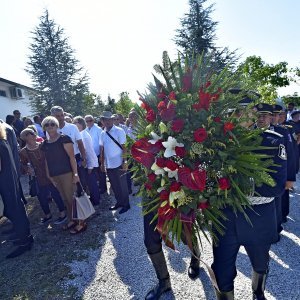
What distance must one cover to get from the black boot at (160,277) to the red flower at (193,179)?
1.33 metres

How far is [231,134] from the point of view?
1.94 metres

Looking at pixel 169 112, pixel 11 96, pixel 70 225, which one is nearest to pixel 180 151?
pixel 169 112

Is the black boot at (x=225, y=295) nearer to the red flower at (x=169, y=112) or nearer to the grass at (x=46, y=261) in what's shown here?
the red flower at (x=169, y=112)

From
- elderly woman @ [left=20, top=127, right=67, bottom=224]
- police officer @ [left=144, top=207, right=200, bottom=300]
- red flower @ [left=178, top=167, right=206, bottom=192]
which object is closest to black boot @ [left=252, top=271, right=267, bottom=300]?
police officer @ [left=144, top=207, right=200, bottom=300]

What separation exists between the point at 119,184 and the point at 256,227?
3.76 metres

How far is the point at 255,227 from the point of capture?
2.21 m

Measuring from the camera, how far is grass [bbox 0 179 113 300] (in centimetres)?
332

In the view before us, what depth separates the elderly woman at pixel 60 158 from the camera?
4406mm

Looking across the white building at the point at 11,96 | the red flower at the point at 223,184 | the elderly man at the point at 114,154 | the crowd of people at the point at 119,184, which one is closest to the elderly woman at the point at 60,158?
the crowd of people at the point at 119,184

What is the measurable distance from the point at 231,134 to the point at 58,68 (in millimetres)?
26317

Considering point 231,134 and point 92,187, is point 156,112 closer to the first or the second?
point 231,134

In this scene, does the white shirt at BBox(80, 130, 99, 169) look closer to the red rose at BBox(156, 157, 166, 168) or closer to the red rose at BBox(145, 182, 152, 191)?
the red rose at BBox(145, 182, 152, 191)

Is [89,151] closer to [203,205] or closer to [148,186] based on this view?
[148,186]

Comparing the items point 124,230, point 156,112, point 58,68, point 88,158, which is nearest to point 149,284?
point 124,230
